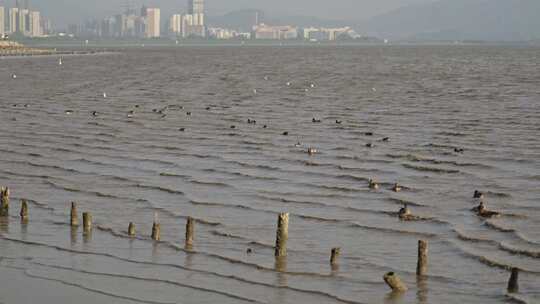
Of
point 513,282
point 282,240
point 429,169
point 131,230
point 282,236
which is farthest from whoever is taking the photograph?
point 429,169

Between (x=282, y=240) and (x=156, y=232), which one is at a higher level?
(x=282, y=240)

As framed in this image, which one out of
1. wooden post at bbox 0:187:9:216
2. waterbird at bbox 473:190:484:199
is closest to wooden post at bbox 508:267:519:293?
waterbird at bbox 473:190:484:199

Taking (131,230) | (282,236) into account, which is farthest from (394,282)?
(131,230)

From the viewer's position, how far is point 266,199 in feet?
83.5

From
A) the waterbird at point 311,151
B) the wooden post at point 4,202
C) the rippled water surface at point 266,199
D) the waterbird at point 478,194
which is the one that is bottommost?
the rippled water surface at point 266,199

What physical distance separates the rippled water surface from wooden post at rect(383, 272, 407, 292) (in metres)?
0.22

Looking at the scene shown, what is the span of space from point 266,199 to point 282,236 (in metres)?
Answer: 6.97

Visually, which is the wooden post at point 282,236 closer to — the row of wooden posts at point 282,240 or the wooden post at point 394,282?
Result: the row of wooden posts at point 282,240

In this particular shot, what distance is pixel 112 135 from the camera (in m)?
39.4

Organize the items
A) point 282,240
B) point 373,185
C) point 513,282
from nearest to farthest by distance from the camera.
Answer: point 513,282 < point 282,240 < point 373,185

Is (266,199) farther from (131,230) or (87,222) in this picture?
(87,222)

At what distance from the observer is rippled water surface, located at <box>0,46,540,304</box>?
17.3m

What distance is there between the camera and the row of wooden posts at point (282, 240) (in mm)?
16828

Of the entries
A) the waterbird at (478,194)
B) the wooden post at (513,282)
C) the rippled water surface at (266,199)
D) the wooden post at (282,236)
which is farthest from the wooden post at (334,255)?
the waterbird at (478,194)
